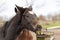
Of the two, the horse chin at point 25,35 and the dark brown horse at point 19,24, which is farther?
the horse chin at point 25,35

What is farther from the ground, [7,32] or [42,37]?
[7,32]

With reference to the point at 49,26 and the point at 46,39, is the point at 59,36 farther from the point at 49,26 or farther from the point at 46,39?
the point at 46,39

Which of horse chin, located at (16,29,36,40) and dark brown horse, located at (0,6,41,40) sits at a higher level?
dark brown horse, located at (0,6,41,40)

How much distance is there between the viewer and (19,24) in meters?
2.76

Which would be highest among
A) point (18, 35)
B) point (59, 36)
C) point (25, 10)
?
point (25, 10)

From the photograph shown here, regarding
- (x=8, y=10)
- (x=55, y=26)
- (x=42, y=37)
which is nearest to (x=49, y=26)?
(x=55, y=26)

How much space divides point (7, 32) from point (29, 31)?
31 cm

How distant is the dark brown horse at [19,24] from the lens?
8.56 ft

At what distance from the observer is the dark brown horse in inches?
103

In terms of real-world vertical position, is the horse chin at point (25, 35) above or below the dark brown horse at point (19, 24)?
below

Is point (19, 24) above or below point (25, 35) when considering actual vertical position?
above

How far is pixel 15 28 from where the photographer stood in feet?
9.21

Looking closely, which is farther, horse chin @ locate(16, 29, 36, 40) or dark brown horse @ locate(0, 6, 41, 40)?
horse chin @ locate(16, 29, 36, 40)

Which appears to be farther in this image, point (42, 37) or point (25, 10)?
point (42, 37)
